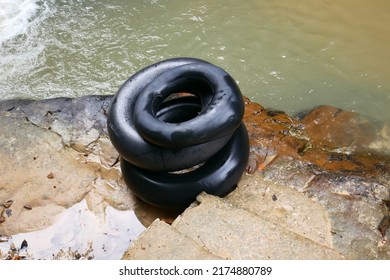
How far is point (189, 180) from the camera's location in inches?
146

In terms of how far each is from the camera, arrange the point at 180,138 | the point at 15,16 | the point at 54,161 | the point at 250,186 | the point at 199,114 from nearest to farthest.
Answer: the point at 180,138 < the point at 199,114 < the point at 250,186 < the point at 54,161 < the point at 15,16

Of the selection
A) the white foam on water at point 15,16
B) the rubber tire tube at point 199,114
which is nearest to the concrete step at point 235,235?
the rubber tire tube at point 199,114

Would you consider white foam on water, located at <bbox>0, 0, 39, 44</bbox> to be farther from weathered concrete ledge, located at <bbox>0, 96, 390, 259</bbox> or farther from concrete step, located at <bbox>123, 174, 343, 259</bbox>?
concrete step, located at <bbox>123, 174, 343, 259</bbox>

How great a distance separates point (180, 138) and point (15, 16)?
561cm

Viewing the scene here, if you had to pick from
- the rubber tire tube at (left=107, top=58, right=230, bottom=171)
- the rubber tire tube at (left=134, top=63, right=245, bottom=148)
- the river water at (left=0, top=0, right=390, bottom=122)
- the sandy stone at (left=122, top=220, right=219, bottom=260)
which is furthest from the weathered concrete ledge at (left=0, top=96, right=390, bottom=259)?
the river water at (left=0, top=0, right=390, bottom=122)

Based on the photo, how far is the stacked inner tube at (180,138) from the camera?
354 cm

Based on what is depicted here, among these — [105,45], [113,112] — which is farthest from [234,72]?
[113,112]

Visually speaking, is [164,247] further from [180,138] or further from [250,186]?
[250,186]

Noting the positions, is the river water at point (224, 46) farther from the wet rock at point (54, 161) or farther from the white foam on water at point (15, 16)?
the wet rock at point (54, 161)

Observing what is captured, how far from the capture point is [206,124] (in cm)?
351

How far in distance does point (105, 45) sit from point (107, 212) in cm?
348

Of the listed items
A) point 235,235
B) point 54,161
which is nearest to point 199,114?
point 235,235

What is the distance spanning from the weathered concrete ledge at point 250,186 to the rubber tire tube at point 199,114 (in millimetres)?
549

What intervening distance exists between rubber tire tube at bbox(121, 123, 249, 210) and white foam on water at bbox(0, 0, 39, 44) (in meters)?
4.59
